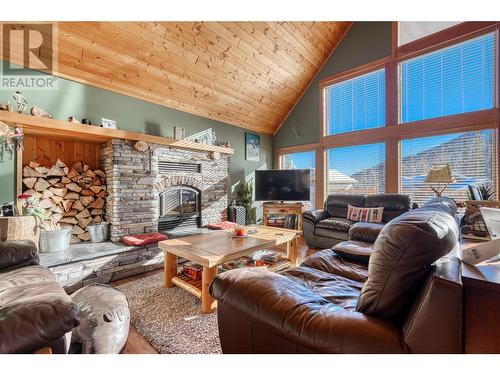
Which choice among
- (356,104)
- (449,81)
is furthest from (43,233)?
(449,81)

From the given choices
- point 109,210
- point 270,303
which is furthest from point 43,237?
point 270,303

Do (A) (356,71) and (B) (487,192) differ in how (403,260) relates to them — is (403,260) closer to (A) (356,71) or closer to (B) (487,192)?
(B) (487,192)

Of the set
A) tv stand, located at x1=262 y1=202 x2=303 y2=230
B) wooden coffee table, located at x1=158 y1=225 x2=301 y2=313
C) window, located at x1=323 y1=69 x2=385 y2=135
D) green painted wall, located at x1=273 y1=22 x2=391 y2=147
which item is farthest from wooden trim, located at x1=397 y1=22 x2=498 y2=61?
wooden coffee table, located at x1=158 y1=225 x2=301 y2=313

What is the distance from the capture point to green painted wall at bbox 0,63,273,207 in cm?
266

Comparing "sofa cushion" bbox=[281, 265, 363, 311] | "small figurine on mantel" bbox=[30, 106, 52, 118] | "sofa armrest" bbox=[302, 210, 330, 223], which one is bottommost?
"sofa cushion" bbox=[281, 265, 363, 311]

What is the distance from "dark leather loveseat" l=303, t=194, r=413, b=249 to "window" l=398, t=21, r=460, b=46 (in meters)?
2.80

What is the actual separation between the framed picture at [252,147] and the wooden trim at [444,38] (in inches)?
124

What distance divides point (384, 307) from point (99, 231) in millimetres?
3345

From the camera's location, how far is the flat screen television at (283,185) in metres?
4.71

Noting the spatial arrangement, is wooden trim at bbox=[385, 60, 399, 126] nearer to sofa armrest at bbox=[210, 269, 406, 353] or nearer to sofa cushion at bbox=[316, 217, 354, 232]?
sofa cushion at bbox=[316, 217, 354, 232]

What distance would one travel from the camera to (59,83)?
294cm

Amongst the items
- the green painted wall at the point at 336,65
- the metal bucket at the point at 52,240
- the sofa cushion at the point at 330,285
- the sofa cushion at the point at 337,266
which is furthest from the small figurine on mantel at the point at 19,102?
the green painted wall at the point at 336,65
